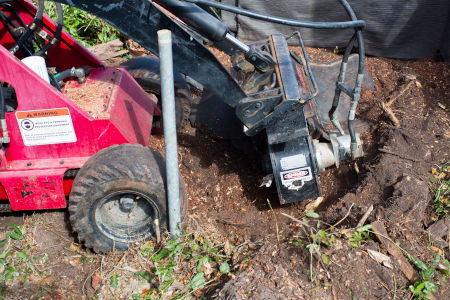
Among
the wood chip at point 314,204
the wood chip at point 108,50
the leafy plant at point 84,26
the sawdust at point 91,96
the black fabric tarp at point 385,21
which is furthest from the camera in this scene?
the leafy plant at point 84,26

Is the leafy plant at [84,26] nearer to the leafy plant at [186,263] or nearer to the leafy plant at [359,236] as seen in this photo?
the leafy plant at [186,263]

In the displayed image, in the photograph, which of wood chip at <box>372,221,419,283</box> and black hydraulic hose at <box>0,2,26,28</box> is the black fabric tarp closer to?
black hydraulic hose at <box>0,2,26,28</box>

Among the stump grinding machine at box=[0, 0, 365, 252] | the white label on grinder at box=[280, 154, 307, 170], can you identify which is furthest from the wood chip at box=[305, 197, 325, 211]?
the white label on grinder at box=[280, 154, 307, 170]

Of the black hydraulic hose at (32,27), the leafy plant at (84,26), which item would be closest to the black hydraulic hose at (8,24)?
the black hydraulic hose at (32,27)

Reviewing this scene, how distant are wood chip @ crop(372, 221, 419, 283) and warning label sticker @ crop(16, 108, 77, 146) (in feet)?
7.21

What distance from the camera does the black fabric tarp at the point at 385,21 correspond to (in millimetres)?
5477

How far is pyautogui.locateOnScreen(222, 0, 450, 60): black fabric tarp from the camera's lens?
216 inches

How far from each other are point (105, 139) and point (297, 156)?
1.41m

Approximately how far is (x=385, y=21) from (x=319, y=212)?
3454 mm

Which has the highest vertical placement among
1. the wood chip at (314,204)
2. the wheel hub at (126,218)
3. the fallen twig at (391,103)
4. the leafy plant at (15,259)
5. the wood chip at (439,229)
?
the wheel hub at (126,218)

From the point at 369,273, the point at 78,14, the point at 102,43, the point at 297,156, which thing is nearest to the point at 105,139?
the point at 297,156

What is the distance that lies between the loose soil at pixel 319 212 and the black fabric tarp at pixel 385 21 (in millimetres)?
1201

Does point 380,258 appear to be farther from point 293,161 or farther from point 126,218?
point 126,218

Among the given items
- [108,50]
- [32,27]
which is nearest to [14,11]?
[32,27]
